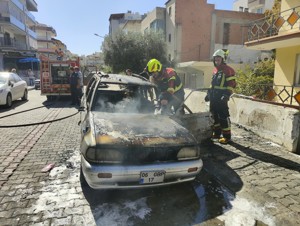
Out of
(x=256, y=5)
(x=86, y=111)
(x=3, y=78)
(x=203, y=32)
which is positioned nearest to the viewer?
(x=86, y=111)

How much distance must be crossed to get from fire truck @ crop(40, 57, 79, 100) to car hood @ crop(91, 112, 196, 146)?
32.2 feet

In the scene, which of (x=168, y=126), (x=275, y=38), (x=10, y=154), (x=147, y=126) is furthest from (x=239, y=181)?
(x=275, y=38)

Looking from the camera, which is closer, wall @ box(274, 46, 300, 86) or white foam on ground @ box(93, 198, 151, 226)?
white foam on ground @ box(93, 198, 151, 226)

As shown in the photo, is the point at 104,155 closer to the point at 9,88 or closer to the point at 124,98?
the point at 124,98

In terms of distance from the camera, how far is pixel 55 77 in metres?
13.3

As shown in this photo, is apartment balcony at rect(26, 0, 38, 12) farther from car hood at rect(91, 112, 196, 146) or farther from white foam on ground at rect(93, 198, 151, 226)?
white foam on ground at rect(93, 198, 151, 226)

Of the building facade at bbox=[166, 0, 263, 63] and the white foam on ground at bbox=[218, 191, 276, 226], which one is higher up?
the building facade at bbox=[166, 0, 263, 63]

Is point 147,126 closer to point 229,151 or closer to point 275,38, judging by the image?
point 229,151

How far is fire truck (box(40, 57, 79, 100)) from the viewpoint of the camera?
12922mm

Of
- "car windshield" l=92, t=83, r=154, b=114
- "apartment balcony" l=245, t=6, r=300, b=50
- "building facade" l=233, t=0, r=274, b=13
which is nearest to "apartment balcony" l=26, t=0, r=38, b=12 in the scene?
"building facade" l=233, t=0, r=274, b=13

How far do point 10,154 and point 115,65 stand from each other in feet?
58.7

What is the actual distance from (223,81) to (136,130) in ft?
9.72

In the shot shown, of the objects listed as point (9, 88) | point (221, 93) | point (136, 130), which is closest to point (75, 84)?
point (9, 88)

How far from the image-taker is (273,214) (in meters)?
3.09
